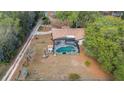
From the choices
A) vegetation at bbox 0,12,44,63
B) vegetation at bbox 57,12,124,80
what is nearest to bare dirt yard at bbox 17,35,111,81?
vegetation at bbox 57,12,124,80

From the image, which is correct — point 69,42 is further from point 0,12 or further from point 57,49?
point 0,12

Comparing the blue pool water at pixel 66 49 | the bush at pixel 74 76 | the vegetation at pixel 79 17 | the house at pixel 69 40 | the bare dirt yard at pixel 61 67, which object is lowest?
the bush at pixel 74 76

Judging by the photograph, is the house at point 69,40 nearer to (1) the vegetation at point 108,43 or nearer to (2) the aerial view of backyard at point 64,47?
(2) the aerial view of backyard at point 64,47

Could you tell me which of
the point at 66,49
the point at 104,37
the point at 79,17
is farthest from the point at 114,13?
the point at 66,49

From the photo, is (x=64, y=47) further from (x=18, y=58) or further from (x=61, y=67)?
(x=18, y=58)

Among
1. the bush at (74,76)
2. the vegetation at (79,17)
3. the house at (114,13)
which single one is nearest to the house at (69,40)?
the vegetation at (79,17)

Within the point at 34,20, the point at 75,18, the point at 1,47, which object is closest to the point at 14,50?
the point at 1,47

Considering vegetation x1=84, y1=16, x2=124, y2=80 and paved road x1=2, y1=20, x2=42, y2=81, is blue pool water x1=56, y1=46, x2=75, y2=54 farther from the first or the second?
paved road x1=2, y1=20, x2=42, y2=81
